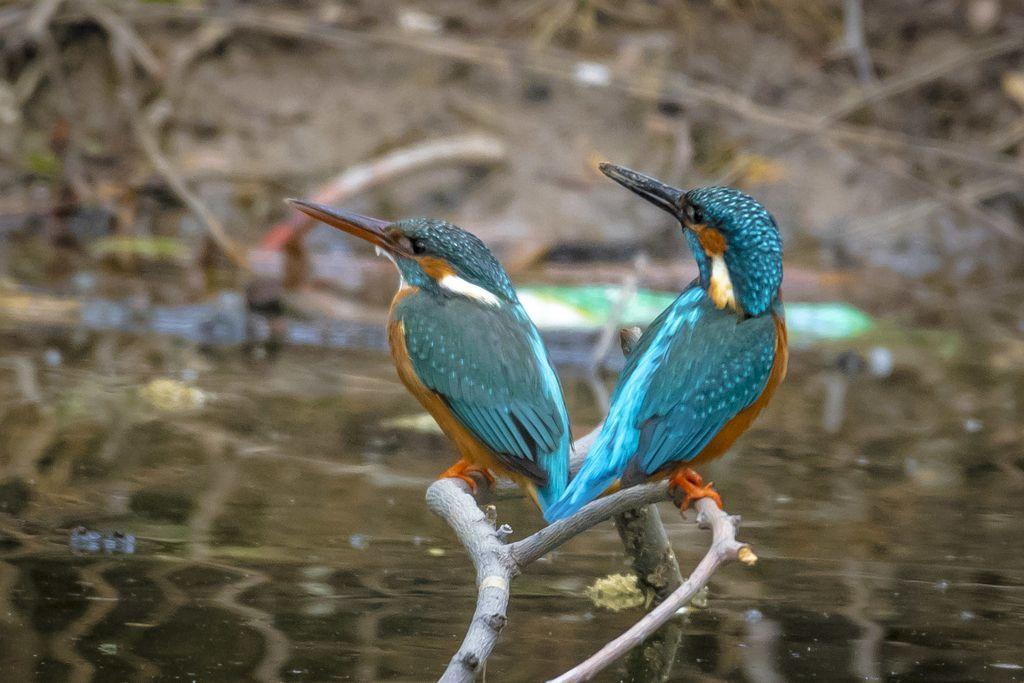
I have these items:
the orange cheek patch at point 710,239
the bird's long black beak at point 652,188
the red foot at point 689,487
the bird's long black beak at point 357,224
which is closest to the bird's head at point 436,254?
the bird's long black beak at point 357,224

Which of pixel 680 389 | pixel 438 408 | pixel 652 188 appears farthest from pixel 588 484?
pixel 652 188

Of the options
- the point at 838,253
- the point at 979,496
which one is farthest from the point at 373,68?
the point at 979,496

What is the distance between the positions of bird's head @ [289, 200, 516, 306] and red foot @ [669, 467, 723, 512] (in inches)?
21.1

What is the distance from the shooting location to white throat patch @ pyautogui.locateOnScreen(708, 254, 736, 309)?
311cm

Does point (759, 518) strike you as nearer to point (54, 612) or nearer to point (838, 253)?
point (54, 612)

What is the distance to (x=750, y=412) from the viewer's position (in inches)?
124

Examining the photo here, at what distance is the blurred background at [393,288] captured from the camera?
142 inches

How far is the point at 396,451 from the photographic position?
16.9 feet

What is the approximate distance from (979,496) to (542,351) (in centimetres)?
214

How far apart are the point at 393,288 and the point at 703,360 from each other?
16.0 feet

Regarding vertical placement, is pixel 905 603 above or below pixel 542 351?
below

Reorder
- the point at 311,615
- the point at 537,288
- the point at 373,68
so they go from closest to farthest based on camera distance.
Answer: the point at 311,615 → the point at 537,288 → the point at 373,68

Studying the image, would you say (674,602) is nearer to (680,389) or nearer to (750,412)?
(680,389)

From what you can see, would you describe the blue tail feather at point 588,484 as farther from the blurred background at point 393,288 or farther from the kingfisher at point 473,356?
the blurred background at point 393,288
